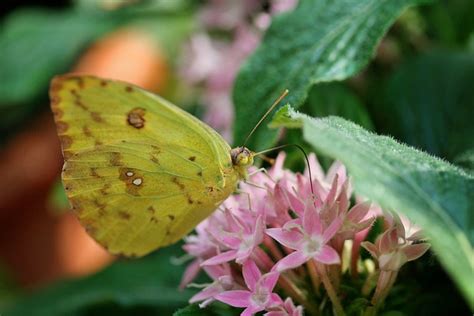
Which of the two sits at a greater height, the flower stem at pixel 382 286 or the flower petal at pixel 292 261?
the flower petal at pixel 292 261

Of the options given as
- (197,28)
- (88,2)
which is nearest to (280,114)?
(197,28)

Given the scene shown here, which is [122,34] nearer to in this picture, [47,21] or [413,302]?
[47,21]

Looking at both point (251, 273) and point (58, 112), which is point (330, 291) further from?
point (58, 112)

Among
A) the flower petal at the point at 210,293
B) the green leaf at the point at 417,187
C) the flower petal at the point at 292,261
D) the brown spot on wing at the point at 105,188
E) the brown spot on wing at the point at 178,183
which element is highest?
the green leaf at the point at 417,187

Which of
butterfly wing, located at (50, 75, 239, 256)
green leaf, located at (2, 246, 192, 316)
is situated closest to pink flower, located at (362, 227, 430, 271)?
butterfly wing, located at (50, 75, 239, 256)

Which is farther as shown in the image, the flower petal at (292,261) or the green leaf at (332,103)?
the green leaf at (332,103)

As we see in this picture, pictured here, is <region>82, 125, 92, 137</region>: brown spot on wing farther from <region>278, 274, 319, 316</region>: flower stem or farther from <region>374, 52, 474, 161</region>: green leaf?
<region>374, 52, 474, 161</region>: green leaf

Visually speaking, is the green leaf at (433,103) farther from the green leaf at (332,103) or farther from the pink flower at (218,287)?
the pink flower at (218,287)

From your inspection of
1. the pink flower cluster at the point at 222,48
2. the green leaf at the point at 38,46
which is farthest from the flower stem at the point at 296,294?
the green leaf at the point at 38,46
